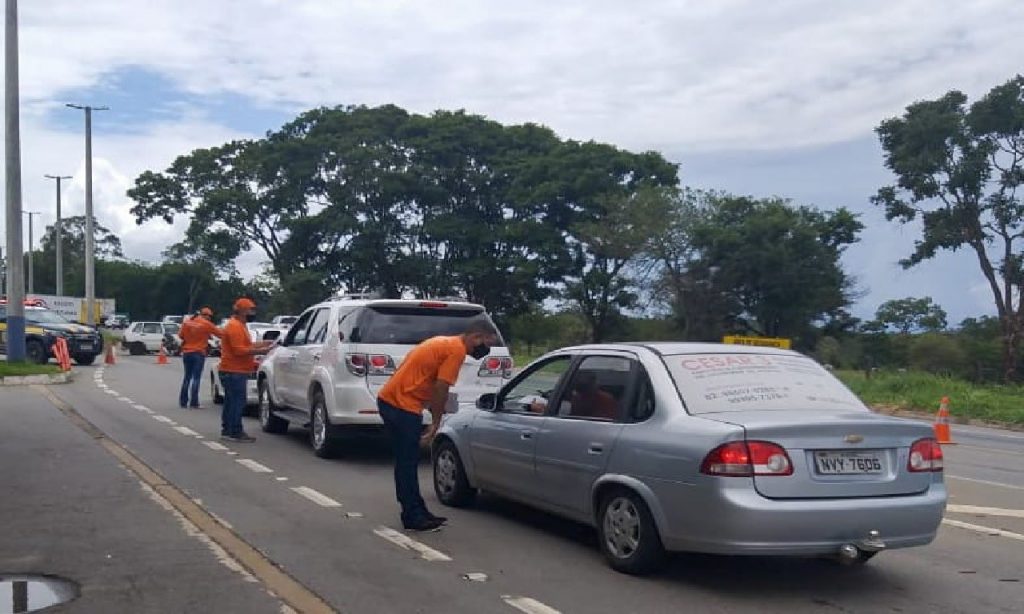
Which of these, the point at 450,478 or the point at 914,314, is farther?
the point at 914,314

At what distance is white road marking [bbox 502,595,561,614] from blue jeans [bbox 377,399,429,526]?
75.8 inches

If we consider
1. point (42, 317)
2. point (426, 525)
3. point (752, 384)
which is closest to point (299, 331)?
point (426, 525)

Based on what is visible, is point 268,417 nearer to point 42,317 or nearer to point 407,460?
Result: point 407,460

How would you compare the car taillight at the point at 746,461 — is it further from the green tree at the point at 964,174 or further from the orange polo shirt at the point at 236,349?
the green tree at the point at 964,174

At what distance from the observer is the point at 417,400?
8.37 meters

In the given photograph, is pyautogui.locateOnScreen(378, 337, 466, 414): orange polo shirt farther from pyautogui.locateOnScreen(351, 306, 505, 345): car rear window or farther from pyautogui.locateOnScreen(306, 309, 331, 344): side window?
pyautogui.locateOnScreen(306, 309, 331, 344): side window

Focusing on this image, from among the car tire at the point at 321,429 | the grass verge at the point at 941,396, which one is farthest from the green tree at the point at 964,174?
the car tire at the point at 321,429

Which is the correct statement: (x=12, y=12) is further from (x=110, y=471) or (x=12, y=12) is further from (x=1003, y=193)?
(x=1003, y=193)

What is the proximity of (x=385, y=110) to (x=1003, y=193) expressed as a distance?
82.4 feet

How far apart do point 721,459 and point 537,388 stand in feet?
7.90

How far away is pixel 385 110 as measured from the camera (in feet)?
158

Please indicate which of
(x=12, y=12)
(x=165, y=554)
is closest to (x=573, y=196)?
(x=12, y=12)

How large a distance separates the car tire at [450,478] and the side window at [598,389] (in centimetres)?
154

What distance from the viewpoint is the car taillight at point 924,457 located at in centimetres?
681
